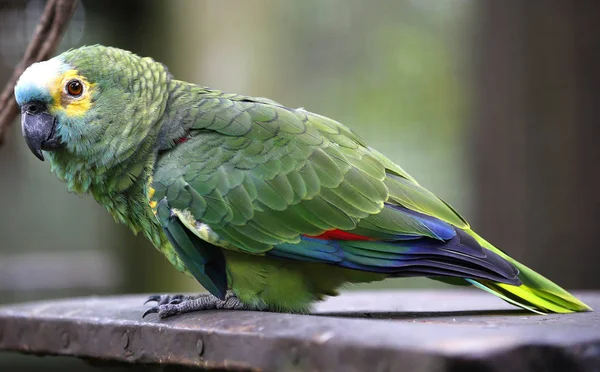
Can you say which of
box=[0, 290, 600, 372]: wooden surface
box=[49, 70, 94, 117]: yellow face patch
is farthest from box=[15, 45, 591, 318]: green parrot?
box=[0, 290, 600, 372]: wooden surface

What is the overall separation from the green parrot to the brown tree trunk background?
4.84 ft

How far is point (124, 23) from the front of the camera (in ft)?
14.9

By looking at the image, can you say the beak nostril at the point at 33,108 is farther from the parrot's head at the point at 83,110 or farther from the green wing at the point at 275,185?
the green wing at the point at 275,185

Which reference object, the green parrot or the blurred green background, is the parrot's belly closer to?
the green parrot

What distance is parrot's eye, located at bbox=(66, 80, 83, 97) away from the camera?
2.10 m

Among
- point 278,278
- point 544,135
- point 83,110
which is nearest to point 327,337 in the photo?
point 278,278

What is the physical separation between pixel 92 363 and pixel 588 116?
8.00 ft

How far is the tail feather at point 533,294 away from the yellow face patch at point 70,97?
116cm

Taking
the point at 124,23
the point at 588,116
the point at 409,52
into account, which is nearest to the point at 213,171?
the point at 588,116

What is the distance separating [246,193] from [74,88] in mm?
624

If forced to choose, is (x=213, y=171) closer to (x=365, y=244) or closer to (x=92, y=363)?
(x=365, y=244)

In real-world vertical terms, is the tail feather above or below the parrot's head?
below

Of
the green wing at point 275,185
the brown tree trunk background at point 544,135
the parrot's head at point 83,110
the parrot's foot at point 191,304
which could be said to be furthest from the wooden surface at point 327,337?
the brown tree trunk background at point 544,135

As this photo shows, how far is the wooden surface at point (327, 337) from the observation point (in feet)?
3.84
